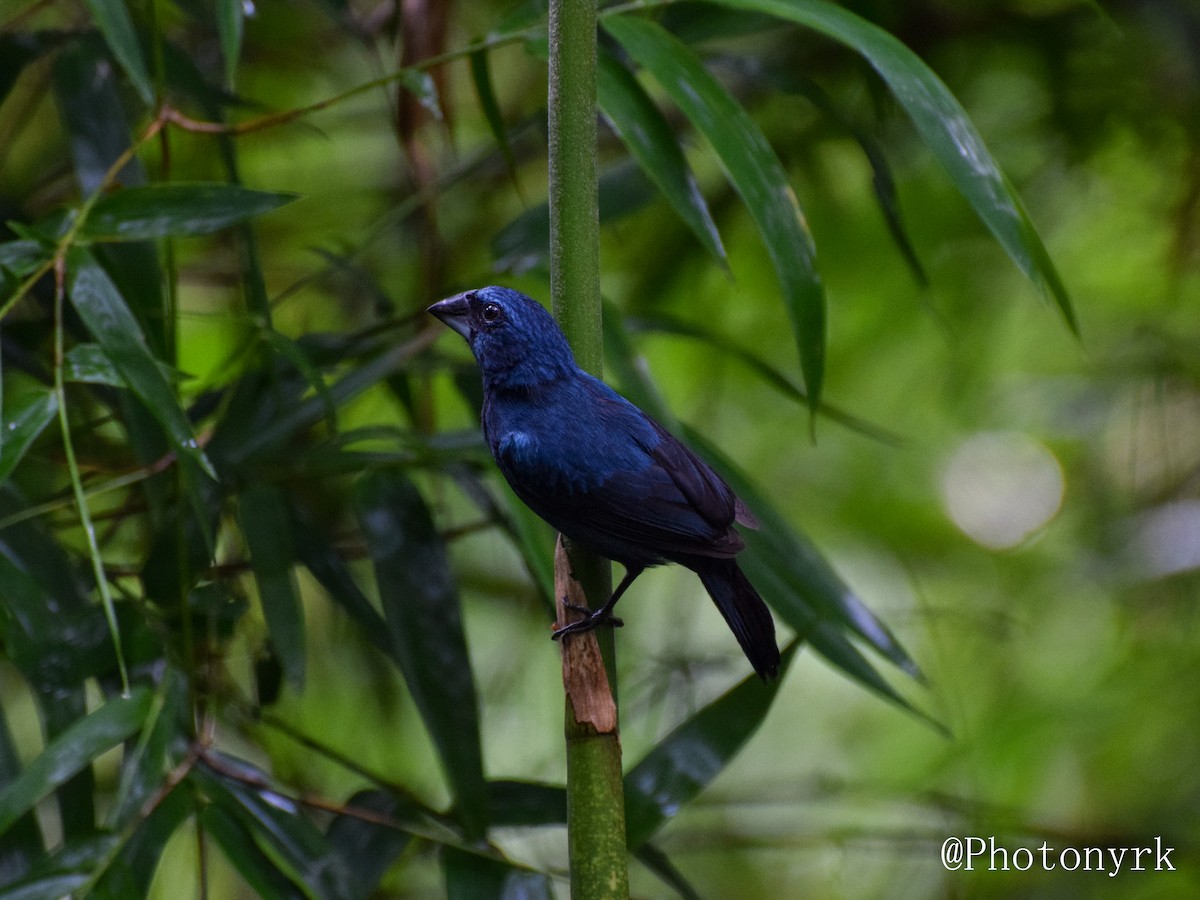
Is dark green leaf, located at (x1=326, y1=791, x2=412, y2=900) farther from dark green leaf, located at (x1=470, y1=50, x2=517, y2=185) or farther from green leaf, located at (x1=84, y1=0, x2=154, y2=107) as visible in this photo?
green leaf, located at (x1=84, y1=0, x2=154, y2=107)

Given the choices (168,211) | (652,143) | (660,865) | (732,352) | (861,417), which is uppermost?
(861,417)

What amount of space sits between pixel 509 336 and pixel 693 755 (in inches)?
29.4

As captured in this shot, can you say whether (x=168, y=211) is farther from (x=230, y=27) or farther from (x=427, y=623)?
(x=427, y=623)

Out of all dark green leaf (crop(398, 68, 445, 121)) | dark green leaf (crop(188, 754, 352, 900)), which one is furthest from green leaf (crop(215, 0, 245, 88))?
dark green leaf (crop(188, 754, 352, 900))

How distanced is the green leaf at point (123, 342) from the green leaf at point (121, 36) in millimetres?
273

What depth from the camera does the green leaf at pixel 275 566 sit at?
193 centimetres

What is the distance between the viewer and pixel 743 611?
4.47ft

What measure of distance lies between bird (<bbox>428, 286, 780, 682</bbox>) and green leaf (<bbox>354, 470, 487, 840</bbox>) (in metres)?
0.59

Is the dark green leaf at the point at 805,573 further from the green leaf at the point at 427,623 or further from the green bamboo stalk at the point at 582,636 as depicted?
the green bamboo stalk at the point at 582,636

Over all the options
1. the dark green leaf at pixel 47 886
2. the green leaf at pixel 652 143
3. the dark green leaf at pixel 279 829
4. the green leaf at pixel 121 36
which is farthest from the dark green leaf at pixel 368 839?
the green leaf at pixel 121 36

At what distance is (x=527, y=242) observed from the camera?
239 centimetres

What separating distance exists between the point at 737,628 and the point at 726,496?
17 centimetres

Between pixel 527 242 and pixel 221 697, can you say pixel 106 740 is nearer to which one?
pixel 221 697

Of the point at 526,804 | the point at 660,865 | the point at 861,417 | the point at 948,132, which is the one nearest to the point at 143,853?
the point at 526,804
